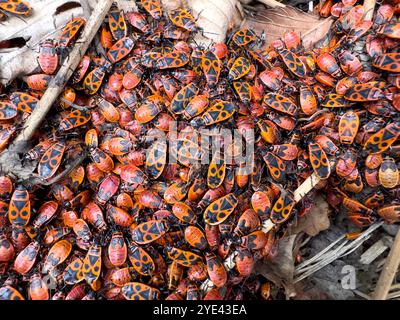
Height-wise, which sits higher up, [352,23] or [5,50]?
[352,23]

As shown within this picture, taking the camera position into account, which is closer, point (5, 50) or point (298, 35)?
point (5, 50)

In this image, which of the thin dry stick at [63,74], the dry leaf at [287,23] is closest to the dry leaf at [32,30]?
the thin dry stick at [63,74]

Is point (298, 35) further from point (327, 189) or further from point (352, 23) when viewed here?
point (327, 189)

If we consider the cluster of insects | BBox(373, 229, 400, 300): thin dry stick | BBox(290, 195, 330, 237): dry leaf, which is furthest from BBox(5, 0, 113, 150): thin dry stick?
BBox(373, 229, 400, 300): thin dry stick

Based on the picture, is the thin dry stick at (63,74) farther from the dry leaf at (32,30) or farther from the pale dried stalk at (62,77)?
the dry leaf at (32,30)

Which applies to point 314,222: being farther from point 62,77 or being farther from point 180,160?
point 62,77

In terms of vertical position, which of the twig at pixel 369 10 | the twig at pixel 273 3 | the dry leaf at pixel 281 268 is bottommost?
the dry leaf at pixel 281 268

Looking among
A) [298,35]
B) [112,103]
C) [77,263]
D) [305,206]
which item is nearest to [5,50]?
[112,103]
